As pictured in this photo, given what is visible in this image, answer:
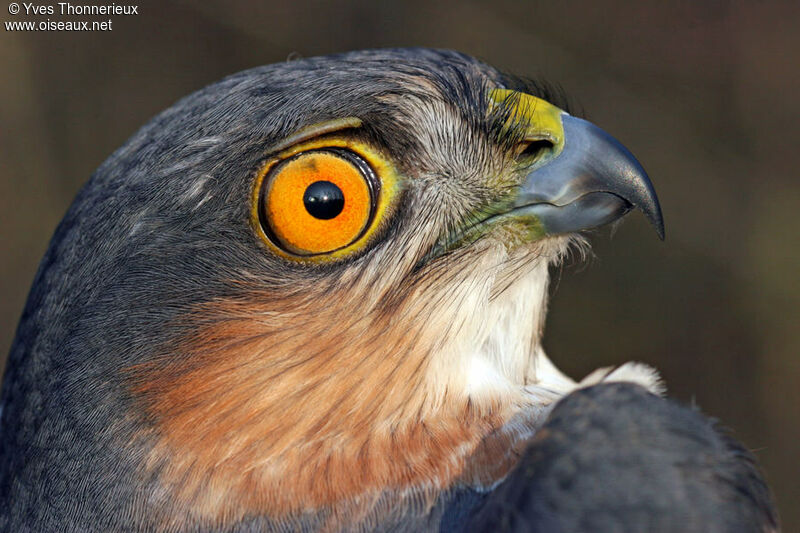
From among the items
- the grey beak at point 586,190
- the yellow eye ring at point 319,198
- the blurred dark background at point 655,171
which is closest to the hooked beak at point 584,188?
the grey beak at point 586,190

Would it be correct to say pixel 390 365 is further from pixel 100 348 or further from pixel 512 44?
pixel 512 44

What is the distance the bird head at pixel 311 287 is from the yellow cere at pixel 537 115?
1cm

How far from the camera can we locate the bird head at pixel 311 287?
251cm

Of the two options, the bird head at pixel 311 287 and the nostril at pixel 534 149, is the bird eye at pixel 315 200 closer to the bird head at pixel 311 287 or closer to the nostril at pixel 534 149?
the bird head at pixel 311 287

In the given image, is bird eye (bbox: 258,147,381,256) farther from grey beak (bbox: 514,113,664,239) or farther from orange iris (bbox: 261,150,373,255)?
grey beak (bbox: 514,113,664,239)

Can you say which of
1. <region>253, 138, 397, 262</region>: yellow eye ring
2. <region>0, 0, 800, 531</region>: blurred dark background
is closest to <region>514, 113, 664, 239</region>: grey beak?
<region>253, 138, 397, 262</region>: yellow eye ring

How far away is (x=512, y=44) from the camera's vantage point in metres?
7.90

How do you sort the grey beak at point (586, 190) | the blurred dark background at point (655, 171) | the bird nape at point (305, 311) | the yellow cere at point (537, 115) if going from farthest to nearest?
1. the blurred dark background at point (655, 171)
2. the yellow cere at point (537, 115)
3. the grey beak at point (586, 190)
4. the bird nape at point (305, 311)

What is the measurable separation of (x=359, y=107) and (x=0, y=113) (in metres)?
6.69

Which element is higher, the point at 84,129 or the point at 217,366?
the point at 84,129

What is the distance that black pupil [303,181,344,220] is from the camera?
254 centimetres

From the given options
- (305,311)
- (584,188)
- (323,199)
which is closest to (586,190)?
(584,188)

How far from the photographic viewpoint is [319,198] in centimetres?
255

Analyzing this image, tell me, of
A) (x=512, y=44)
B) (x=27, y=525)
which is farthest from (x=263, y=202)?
(x=512, y=44)
